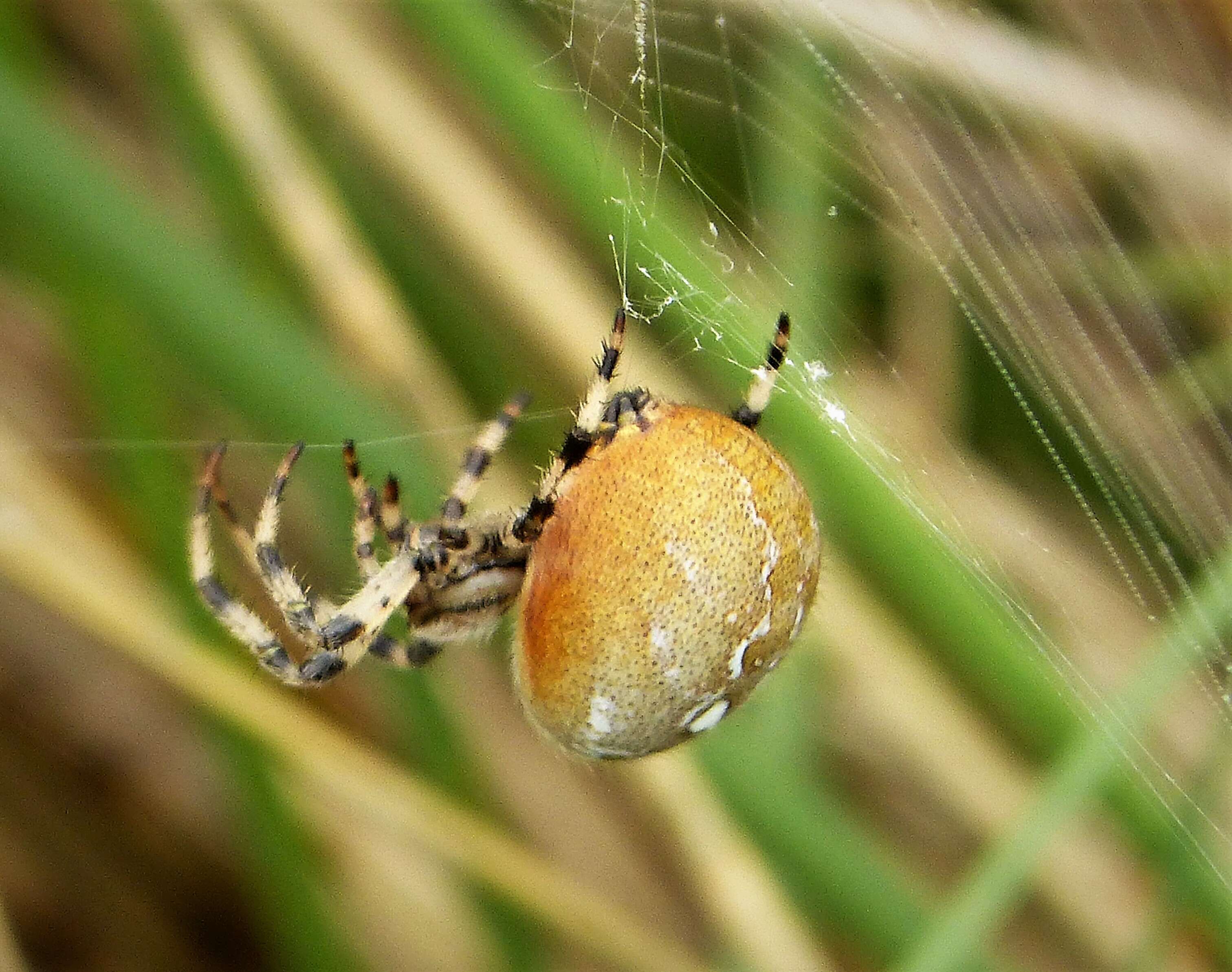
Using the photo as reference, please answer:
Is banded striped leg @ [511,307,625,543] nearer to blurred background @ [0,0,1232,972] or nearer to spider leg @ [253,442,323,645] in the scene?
blurred background @ [0,0,1232,972]

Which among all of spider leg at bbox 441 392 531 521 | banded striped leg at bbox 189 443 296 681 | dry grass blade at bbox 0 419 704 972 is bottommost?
dry grass blade at bbox 0 419 704 972

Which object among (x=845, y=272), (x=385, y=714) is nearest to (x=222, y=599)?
(x=385, y=714)

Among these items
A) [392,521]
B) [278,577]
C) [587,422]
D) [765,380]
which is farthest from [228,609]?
[765,380]

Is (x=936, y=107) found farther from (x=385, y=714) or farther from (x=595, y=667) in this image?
(x=385, y=714)

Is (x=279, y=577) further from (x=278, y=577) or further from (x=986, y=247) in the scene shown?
(x=986, y=247)

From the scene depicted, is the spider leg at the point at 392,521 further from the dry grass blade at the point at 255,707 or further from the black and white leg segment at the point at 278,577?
the dry grass blade at the point at 255,707

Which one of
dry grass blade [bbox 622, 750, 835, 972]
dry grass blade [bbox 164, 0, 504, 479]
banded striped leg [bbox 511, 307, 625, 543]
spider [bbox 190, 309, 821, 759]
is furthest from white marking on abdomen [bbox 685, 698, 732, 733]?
dry grass blade [bbox 164, 0, 504, 479]
